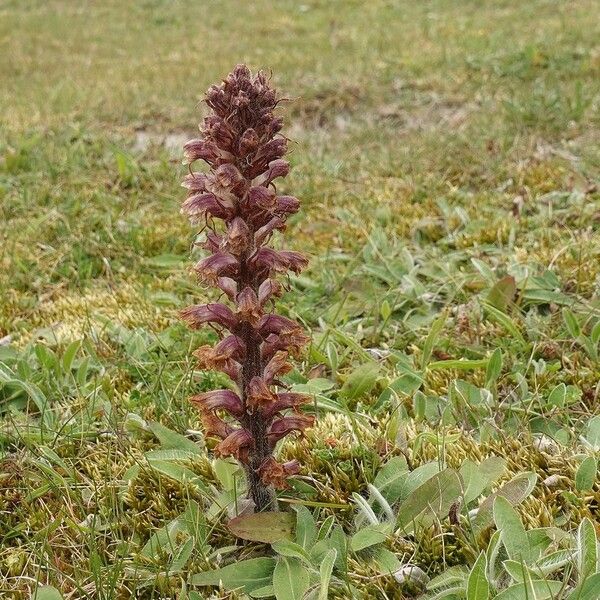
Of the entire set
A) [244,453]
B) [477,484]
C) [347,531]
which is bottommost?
[347,531]

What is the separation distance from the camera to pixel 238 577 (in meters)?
2.16

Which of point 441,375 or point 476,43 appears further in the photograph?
point 476,43

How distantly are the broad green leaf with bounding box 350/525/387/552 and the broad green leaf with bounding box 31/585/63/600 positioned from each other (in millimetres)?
820

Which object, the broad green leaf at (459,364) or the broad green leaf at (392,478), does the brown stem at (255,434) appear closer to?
the broad green leaf at (392,478)

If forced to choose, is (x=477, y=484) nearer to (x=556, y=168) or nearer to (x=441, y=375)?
(x=441, y=375)

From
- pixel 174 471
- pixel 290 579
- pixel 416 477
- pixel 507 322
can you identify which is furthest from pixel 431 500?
pixel 507 322

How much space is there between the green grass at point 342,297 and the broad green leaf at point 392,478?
53 mm

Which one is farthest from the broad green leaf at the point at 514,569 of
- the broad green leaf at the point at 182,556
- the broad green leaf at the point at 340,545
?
the broad green leaf at the point at 182,556

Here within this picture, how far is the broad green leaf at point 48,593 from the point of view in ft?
6.89

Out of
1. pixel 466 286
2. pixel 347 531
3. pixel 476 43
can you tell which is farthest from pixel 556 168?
pixel 476 43

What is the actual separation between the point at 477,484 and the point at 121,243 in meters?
3.24

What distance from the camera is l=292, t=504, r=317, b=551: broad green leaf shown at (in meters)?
2.24

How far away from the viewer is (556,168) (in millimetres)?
5258

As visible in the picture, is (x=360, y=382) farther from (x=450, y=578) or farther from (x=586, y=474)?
(x=450, y=578)
